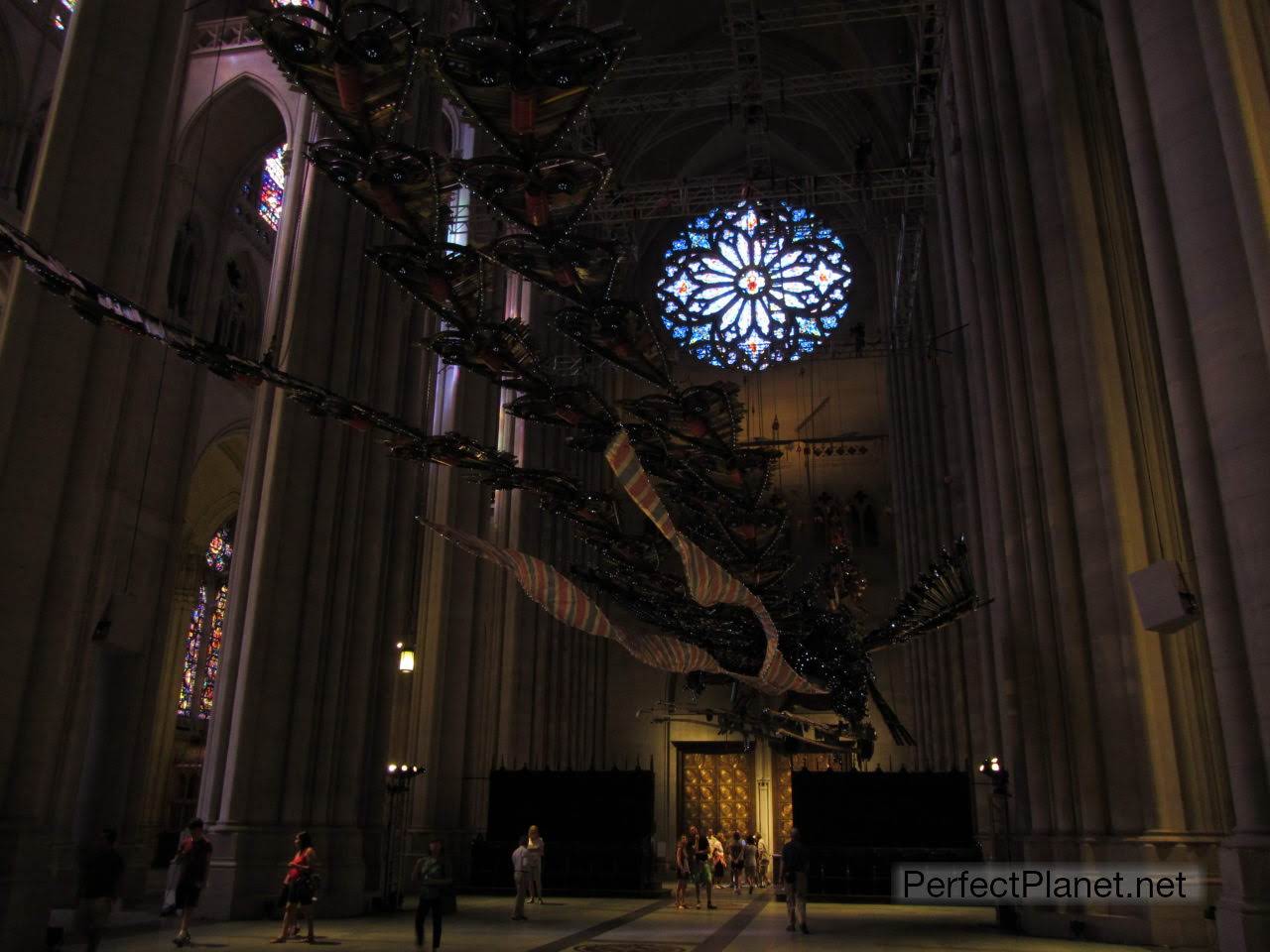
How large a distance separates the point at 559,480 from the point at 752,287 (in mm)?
26483

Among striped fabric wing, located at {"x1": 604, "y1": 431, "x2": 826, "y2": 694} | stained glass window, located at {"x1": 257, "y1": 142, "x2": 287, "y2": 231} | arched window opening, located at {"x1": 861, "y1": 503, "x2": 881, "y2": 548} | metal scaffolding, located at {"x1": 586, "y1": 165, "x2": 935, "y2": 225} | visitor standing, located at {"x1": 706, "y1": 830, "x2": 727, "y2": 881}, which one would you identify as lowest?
visitor standing, located at {"x1": 706, "y1": 830, "x2": 727, "y2": 881}

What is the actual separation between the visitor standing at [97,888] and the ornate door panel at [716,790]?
2284 cm

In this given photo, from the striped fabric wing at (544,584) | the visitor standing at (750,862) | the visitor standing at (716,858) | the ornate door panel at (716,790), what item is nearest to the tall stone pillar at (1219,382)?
the striped fabric wing at (544,584)

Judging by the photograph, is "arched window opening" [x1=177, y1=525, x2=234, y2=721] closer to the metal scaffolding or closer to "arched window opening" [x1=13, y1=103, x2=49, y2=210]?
"arched window opening" [x1=13, y1=103, x2=49, y2=210]

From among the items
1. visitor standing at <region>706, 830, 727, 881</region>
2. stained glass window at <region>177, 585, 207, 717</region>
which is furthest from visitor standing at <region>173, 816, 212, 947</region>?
stained glass window at <region>177, 585, 207, 717</region>

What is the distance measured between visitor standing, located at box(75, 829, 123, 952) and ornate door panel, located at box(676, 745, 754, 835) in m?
22.8

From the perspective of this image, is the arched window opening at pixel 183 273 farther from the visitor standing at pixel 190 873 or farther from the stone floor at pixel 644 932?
the visitor standing at pixel 190 873

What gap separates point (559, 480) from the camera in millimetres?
8312

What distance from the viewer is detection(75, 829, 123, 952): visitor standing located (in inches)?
318

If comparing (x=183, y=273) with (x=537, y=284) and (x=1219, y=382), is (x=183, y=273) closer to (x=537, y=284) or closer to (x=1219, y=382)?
(x=537, y=284)

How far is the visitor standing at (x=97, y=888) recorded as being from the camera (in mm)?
8078

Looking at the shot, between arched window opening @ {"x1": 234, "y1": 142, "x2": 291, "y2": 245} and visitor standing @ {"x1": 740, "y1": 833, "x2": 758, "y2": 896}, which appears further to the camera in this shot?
arched window opening @ {"x1": 234, "y1": 142, "x2": 291, "y2": 245}

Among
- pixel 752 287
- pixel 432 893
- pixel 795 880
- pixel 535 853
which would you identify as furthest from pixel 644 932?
pixel 752 287

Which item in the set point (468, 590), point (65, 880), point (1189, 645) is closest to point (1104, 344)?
point (1189, 645)
